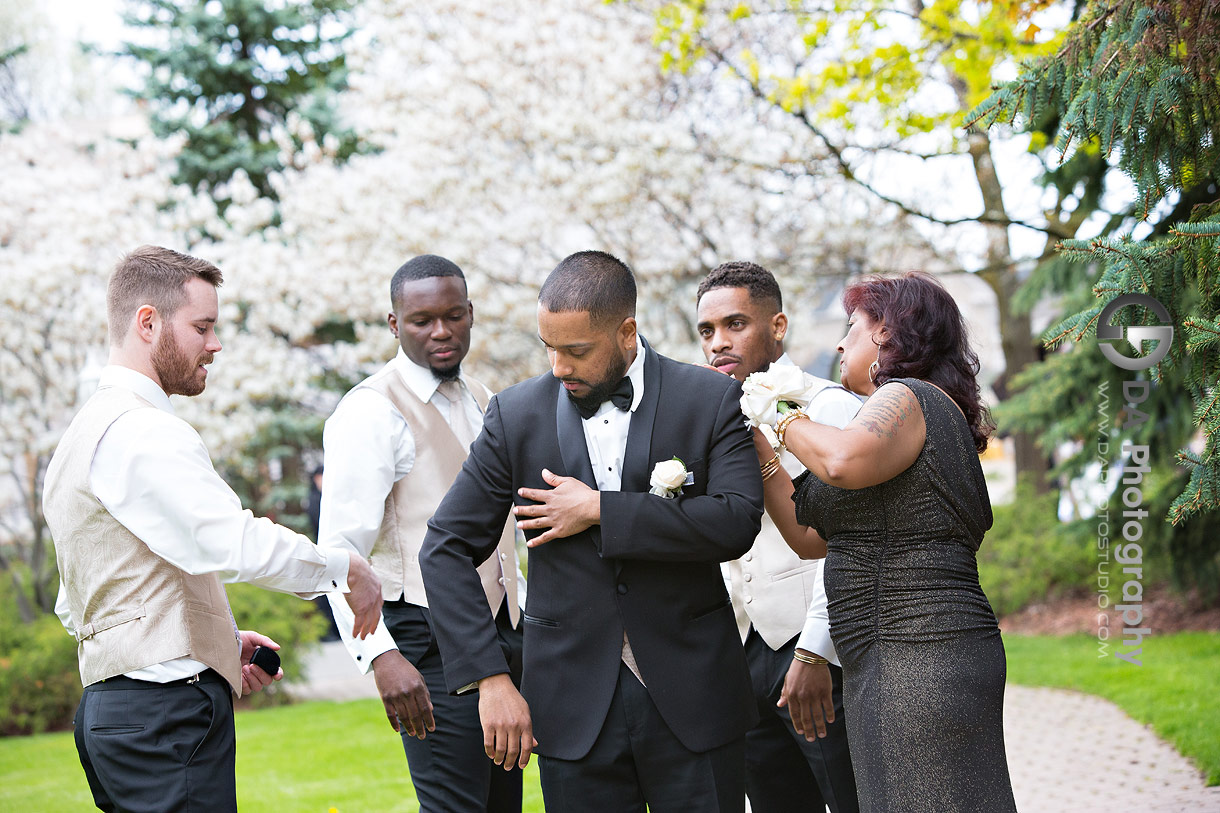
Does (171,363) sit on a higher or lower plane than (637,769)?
higher

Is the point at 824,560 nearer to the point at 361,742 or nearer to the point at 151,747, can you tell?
the point at 151,747

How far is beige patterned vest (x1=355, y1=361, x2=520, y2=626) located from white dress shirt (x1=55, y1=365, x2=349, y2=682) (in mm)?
778

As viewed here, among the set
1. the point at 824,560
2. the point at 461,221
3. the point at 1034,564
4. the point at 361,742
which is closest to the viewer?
the point at 824,560

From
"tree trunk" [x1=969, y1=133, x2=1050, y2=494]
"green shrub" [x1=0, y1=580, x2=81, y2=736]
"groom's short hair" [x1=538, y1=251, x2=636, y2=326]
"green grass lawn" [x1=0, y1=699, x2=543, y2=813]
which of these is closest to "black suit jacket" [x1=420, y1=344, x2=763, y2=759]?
"groom's short hair" [x1=538, y1=251, x2=636, y2=326]

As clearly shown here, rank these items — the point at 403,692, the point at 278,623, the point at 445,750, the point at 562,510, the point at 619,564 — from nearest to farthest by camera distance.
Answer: the point at 562,510
the point at 619,564
the point at 403,692
the point at 445,750
the point at 278,623

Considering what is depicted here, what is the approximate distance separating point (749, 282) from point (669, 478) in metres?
1.73

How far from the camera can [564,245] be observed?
13984 millimetres

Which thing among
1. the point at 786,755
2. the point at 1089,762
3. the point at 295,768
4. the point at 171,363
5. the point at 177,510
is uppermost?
the point at 171,363

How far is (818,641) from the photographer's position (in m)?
3.53

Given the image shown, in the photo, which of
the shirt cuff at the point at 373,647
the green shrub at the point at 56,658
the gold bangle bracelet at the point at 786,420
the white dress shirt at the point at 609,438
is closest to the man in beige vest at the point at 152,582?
the shirt cuff at the point at 373,647

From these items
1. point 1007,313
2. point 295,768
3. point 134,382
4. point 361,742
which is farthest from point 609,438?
point 1007,313

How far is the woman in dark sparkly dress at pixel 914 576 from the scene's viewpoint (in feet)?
9.24

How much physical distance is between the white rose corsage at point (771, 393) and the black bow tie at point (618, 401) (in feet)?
1.08

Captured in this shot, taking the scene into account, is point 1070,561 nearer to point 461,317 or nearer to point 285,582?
point 461,317
